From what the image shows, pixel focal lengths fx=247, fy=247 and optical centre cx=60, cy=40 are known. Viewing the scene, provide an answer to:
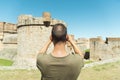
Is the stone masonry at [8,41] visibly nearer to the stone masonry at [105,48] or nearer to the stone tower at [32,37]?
the stone tower at [32,37]

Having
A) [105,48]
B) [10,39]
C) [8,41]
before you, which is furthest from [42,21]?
[8,41]

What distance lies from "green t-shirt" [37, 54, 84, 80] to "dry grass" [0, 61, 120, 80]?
10598 mm

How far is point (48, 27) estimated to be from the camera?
69.4ft

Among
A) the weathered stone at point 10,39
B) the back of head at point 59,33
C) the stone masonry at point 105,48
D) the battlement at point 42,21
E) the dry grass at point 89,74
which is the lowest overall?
the dry grass at point 89,74

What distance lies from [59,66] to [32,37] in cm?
1788

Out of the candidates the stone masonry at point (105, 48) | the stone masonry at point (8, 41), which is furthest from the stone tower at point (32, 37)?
the stone masonry at point (8, 41)

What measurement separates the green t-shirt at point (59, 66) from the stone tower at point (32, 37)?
Answer: 17297 millimetres

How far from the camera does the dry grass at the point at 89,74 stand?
1390cm

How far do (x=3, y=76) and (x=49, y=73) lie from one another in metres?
11.7

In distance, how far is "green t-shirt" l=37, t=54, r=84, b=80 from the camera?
3250 millimetres

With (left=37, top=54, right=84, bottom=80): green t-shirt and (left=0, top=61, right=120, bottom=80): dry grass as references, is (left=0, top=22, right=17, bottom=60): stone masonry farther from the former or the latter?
(left=37, top=54, right=84, bottom=80): green t-shirt

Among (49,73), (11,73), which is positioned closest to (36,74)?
(11,73)

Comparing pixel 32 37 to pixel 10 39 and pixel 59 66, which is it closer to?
pixel 10 39

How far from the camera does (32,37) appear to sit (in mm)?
20969
